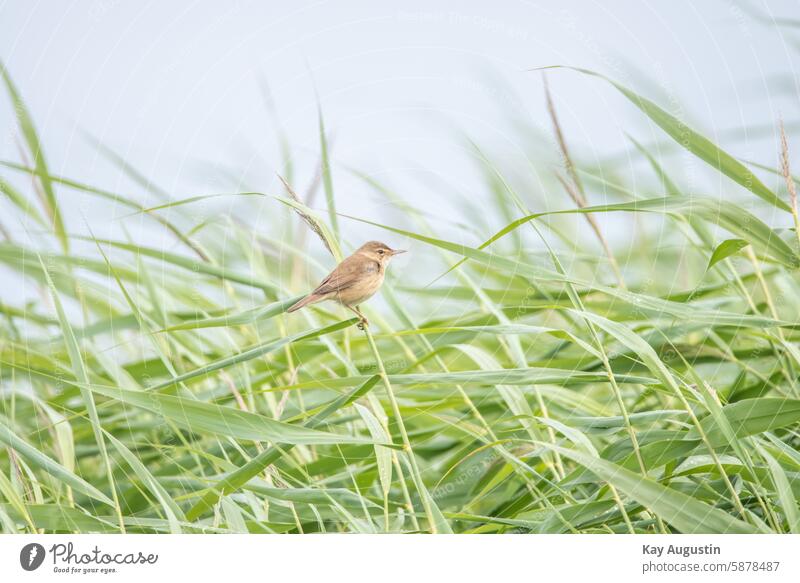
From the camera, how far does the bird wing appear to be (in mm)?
1558

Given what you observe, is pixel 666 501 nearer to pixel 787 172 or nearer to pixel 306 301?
pixel 787 172

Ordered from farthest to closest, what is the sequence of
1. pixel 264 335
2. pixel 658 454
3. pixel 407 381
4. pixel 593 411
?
pixel 264 335 < pixel 593 411 < pixel 658 454 < pixel 407 381

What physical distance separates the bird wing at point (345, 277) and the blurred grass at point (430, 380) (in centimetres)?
8

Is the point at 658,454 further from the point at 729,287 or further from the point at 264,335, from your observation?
the point at 264,335

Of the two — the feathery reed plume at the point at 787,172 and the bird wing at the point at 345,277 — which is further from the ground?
the bird wing at the point at 345,277

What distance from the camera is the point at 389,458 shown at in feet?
4.80

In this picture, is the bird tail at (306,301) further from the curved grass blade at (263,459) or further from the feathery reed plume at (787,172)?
the feathery reed plume at (787,172)

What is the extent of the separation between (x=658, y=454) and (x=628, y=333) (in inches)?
9.5

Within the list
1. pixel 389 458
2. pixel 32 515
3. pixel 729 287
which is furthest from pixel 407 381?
pixel 729 287
